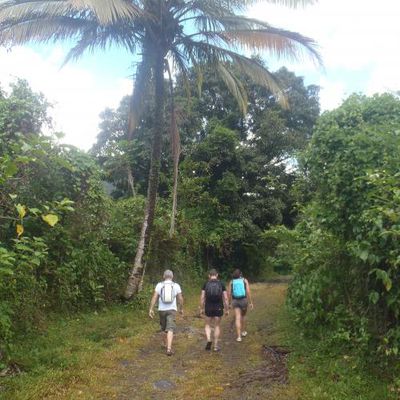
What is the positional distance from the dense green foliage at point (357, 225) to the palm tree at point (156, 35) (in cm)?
422

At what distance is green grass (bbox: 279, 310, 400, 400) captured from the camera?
17.3 ft

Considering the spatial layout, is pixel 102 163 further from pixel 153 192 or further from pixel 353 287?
pixel 353 287

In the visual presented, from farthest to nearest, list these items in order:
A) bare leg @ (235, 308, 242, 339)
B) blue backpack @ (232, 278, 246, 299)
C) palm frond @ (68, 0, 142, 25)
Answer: blue backpack @ (232, 278, 246, 299), bare leg @ (235, 308, 242, 339), palm frond @ (68, 0, 142, 25)

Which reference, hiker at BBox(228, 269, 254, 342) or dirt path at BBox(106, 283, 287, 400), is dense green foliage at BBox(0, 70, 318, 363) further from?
hiker at BBox(228, 269, 254, 342)

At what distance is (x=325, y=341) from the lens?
7.09 meters

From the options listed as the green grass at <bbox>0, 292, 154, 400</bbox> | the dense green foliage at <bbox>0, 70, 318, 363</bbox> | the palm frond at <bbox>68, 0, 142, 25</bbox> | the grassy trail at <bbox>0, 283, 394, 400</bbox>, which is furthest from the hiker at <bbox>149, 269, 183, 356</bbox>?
the palm frond at <bbox>68, 0, 142, 25</bbox>

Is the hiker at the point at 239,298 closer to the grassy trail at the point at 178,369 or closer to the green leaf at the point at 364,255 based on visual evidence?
the grassy trail at the point at 178,369

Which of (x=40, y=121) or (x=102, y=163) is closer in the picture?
(x=40, y=121)

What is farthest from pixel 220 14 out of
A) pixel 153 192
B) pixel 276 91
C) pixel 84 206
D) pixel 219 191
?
pixel 219 191

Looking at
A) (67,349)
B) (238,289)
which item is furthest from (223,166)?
(67,349)

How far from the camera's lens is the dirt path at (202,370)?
5.99 metres

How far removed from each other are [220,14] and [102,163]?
39.5 ft

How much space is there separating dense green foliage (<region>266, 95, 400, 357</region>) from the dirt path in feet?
3.64

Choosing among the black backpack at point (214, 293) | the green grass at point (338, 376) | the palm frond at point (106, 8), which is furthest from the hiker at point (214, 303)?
the palm frond at point (106, 8)
